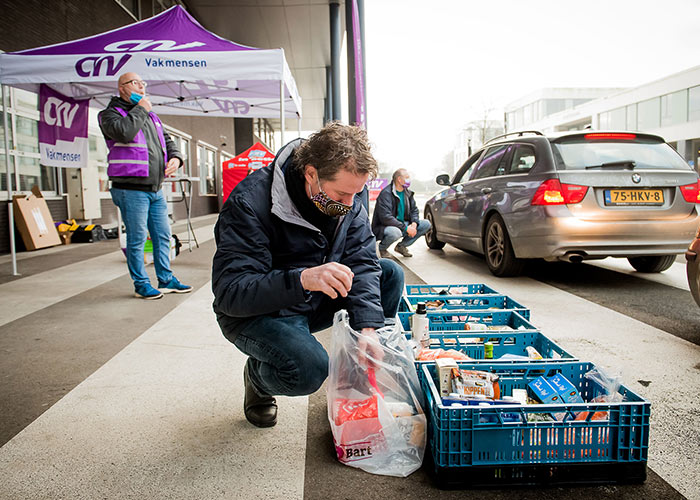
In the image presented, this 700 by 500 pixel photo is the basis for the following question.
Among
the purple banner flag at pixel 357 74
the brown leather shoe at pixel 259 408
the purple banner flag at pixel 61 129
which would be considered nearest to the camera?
the brown leather shoe at pixel 259 408

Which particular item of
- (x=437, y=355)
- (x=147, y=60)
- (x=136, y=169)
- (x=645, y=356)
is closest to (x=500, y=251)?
(x=645, y=356)

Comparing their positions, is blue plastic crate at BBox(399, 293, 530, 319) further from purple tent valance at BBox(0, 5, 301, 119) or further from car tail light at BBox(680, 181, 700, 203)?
purple tent valance at BBox(0, 5, 301, 119)

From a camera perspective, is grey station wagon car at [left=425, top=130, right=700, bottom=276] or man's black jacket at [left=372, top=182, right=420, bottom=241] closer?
grey station wagon car at [left=425, top=130, right=700, bottom=276]

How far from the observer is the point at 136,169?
4.70 meters

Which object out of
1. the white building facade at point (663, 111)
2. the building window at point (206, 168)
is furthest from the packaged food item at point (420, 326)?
the white building facade at point (663, 111)

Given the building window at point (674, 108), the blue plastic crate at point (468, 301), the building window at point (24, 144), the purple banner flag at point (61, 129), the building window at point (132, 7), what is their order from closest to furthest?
1. the blue plastic crate at point (468, 301)
2. the purple banner flag at point (61, 129)
3. the building window at point (24, 144)
4. the building window at point (132, 7)
5. the building window at point (674, 108)

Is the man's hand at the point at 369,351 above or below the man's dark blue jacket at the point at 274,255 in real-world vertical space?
below

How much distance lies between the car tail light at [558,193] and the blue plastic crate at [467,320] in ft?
7.26

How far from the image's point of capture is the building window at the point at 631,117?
145ft

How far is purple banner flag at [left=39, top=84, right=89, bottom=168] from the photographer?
258 inches

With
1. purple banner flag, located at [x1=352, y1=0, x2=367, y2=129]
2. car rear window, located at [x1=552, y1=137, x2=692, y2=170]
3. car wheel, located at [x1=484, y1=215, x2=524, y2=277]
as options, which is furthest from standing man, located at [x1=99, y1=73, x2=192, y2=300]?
purple banner flag, located at [x1=352, y1=0, x2=367, y2=129]

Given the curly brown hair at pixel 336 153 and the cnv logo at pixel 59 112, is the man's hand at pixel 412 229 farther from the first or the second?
the curly brown hair at pixel 336 153

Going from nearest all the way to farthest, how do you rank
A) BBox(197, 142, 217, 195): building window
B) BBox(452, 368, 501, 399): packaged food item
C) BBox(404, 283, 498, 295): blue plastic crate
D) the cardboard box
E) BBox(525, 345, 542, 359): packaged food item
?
BBox(452, 368, 501, 399): packaged food item, BBox(525, 345, 542, 359): packaged food item, BBox(404, 283, 498, 295): blue plastic crate, the cardboard box, BBox(197, 142, 217, 195): building window

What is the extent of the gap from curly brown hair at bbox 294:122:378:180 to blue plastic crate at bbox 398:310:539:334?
1342 mm
